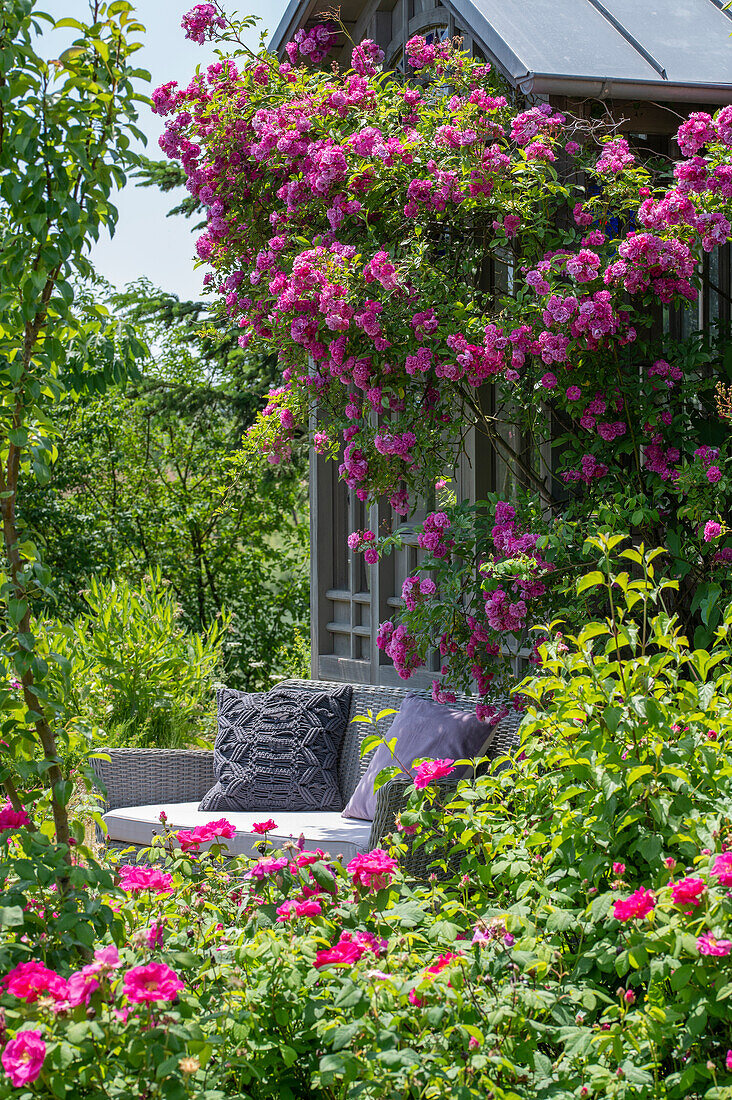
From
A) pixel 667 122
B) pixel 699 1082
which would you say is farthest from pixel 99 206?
pixel 667 122

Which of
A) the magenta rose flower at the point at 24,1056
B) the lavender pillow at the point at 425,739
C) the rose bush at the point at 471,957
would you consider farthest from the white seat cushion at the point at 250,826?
the magenta rose flower at the point at 24,1056

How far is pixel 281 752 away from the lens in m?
4.32

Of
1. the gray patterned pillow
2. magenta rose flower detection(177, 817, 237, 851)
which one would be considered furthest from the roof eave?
magenta rose flower detection(177, 817, 237, 851)

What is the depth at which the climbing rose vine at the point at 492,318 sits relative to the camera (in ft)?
11.2

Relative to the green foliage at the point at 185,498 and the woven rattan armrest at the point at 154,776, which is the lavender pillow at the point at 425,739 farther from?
the green foliage at the point at 185,498

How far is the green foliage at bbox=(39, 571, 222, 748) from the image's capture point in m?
5.71

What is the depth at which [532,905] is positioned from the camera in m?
1.88

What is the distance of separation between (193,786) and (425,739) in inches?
47.0

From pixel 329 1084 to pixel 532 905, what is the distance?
1.93 ft

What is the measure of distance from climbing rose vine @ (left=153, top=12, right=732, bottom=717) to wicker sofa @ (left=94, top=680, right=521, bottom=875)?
0.46 m

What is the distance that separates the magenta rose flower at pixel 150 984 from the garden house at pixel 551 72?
277 cm

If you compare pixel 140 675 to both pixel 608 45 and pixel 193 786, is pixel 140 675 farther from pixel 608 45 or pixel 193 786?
pixel 608 45

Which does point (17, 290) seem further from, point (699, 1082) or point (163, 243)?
point (163, 243)

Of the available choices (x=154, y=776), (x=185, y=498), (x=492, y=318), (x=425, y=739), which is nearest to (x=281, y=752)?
(x=154, y=776)
